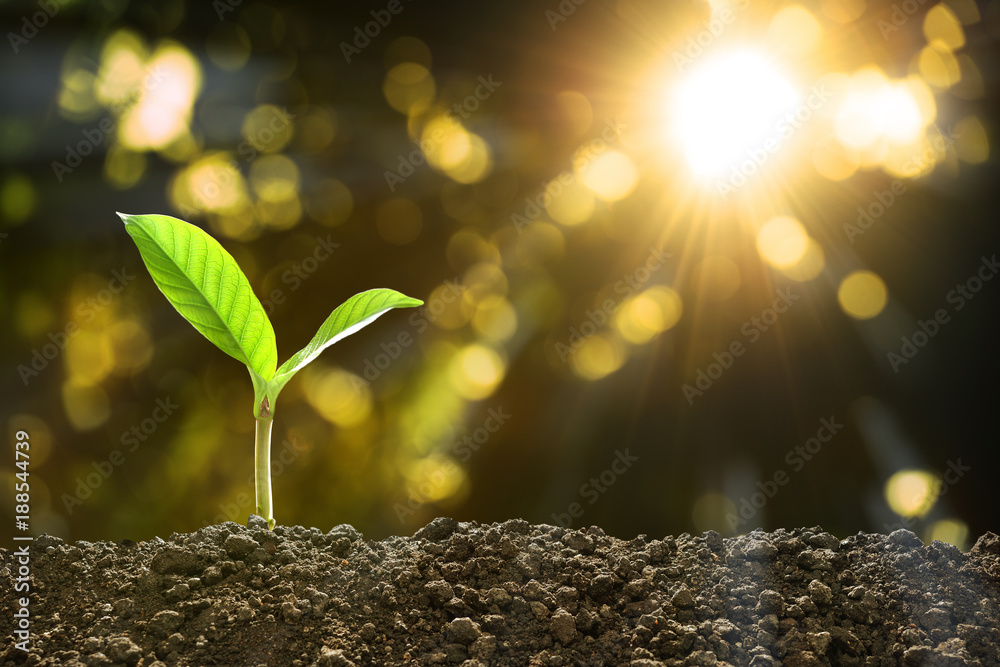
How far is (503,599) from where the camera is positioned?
1.18 m

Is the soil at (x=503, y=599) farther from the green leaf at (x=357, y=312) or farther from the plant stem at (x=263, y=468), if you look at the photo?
the green leaf at (x=357, y=312)

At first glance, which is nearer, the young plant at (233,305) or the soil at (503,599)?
the soil at (503,599)

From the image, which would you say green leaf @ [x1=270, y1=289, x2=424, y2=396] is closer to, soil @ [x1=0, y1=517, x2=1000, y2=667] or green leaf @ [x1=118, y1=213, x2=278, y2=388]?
green leaf @ [x1=118, y1=213, x2=278, y2=388]

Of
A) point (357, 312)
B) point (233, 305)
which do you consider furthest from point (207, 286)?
point (357, 312)


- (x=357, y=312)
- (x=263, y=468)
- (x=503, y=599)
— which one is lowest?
(x=503, y=599)

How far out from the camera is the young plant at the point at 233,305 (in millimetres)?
1263

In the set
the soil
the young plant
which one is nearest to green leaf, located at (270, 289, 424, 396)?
the young plant

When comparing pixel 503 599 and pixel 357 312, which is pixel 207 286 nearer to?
pixel 357 312

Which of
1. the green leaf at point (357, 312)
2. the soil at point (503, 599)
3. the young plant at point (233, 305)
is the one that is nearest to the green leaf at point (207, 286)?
the young plant at point (233, 305)

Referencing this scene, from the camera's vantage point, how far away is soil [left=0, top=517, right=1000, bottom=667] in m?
1.09

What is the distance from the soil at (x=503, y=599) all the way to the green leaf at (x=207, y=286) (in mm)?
383

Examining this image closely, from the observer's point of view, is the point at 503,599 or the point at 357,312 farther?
the point at 357,312

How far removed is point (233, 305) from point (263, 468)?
13.1 inches

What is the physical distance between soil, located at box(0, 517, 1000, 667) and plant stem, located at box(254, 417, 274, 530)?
55mm
